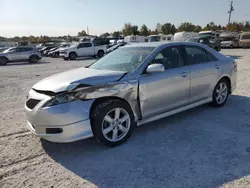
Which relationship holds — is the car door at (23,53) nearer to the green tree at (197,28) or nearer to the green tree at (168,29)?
the green tree at (168,29)

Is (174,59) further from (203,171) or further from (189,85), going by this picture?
(203,171)

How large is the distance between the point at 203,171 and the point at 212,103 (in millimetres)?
2715

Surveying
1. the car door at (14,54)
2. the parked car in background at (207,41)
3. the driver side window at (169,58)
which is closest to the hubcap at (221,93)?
the driver side window at (169,58)

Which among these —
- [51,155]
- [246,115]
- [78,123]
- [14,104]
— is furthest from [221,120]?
[14,104]

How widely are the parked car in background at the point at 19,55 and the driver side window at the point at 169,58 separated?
20810 millimetres

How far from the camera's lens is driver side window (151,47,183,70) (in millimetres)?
4305

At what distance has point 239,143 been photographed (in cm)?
373

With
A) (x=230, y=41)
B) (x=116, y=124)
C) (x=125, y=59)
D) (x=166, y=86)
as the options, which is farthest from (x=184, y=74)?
(x=230, y=41)

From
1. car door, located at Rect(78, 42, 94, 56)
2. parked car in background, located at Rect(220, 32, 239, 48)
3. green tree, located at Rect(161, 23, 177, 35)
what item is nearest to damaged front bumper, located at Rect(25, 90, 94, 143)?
car door, located at Rect(78, 42, 94, 56)

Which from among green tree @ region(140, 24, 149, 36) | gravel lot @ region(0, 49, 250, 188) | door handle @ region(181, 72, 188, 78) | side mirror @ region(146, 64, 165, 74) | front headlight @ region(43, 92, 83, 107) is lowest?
gravel lot @ region(0, 49, 250, 188)

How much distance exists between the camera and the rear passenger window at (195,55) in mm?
4770

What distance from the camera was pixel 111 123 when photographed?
12.1 ft

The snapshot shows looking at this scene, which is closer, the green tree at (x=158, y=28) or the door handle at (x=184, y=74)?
the door handle at (x=184, y=74)

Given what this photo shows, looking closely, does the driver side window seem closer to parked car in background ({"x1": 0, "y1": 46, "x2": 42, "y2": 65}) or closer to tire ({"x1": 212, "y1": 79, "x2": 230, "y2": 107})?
tire ({"x1": 212, "y1": 79, "x2": 230, "y2": 107})
